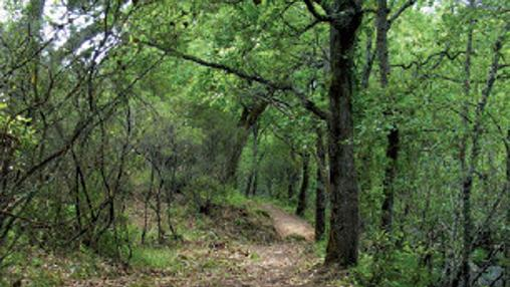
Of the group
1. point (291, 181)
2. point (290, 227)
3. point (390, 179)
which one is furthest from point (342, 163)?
point (291, 181)

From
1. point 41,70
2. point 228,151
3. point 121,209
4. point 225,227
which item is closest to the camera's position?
point 41,70

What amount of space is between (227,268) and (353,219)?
10.6 feet

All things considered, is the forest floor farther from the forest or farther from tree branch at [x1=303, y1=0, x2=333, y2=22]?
tree branch at [x1=303, y1=0, x2=333, y2=22]

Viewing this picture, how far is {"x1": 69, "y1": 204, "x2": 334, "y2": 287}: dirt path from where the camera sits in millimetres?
8172

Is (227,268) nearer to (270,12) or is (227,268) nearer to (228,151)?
(270,12)

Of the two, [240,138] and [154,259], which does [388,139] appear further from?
[240,138]

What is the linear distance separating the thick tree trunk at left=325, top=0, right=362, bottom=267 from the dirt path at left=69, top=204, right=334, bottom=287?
2.37 ft

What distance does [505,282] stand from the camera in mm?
8578

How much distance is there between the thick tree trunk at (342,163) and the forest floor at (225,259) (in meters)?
0.55

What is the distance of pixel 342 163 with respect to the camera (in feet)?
28.2

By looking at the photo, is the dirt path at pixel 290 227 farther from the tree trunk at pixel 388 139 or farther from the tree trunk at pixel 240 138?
the tree trunk at pixel 388 139

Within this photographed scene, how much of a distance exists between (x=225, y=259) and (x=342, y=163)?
447cm

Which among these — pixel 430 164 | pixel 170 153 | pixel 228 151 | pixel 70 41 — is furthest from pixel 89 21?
pixel 228 151

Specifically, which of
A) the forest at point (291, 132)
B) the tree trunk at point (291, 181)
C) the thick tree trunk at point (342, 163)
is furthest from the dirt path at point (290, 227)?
the thick tree trunk at point (342, 163)
